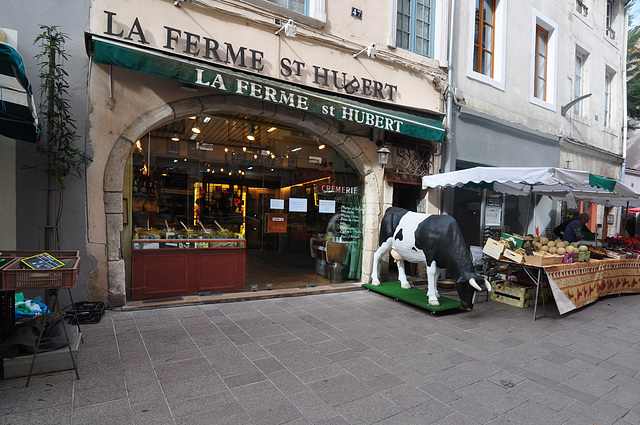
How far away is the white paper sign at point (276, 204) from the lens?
6.98 m

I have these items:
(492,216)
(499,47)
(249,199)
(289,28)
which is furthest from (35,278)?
(499,47)

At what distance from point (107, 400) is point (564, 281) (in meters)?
6.57

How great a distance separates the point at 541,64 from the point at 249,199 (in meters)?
10.2

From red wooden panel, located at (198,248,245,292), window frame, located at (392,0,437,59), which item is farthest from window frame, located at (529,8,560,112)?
red wooden panel, located at (198,248,245,292)

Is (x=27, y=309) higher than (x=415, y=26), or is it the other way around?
(x=415, y=26)

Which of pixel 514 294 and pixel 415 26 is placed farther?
pixel 415 26

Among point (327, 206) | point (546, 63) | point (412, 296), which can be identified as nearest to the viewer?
point (412, 296)

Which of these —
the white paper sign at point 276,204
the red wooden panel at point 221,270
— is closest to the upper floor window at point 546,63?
the white paper sign at point 276,204

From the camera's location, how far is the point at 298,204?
7266 mm

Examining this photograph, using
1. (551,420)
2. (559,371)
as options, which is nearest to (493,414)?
(551,420)

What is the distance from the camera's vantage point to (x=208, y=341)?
4.22 m

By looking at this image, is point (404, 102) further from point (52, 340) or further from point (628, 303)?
point (52, 340)

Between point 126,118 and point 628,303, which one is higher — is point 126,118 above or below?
above

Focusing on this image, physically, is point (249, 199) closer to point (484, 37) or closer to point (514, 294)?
point (514, 294)
